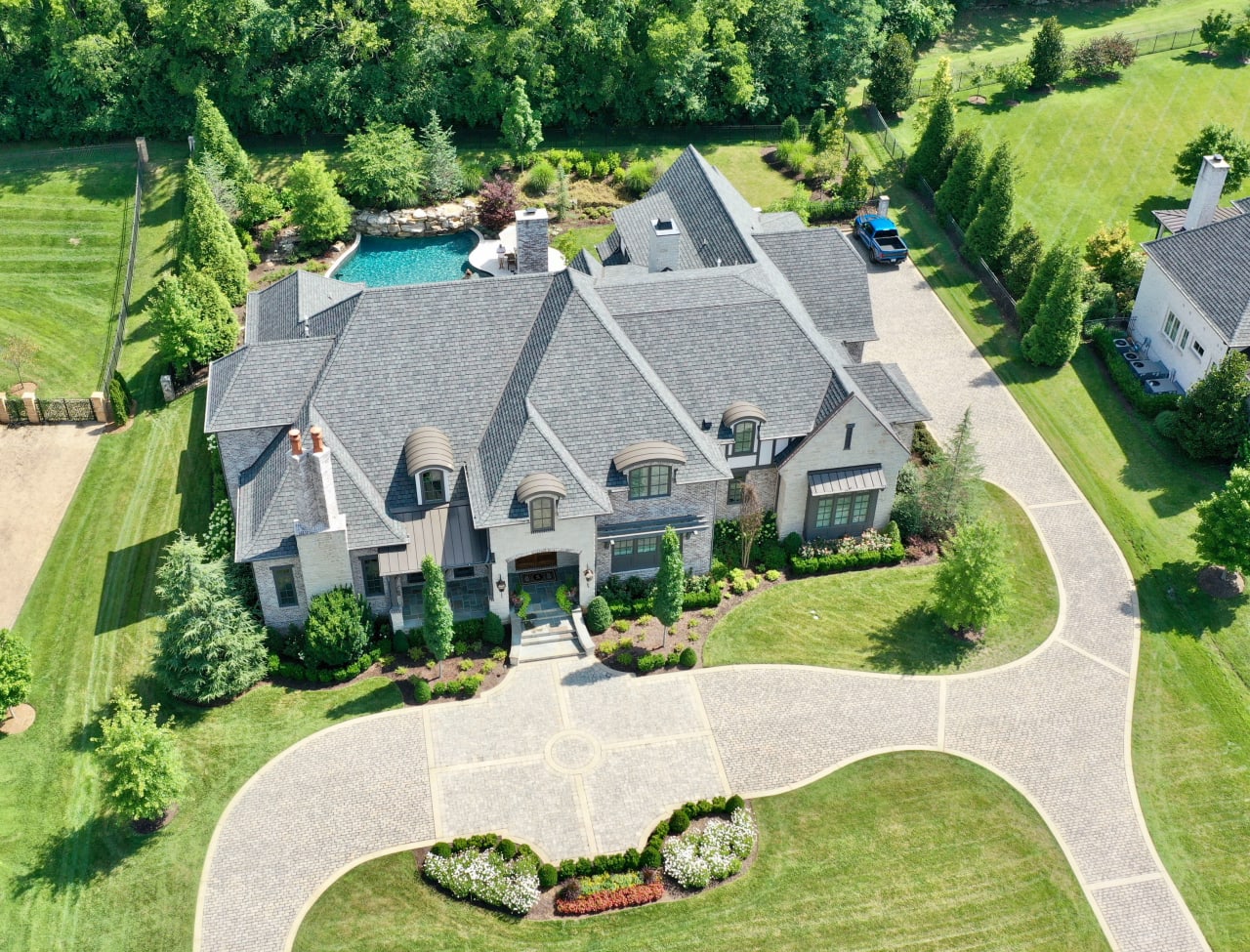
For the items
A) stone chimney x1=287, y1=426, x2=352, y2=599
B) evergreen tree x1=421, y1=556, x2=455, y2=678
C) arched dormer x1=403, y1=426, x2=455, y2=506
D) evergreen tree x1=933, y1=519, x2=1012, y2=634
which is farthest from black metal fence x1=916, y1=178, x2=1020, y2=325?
stone chimney x1=287, y1=426, x2=352, y2=599

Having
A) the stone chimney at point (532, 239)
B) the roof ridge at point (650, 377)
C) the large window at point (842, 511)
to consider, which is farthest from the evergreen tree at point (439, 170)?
the large window at point (842, 511)

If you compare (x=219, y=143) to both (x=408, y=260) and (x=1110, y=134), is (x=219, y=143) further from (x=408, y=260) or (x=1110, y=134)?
(x=1110, y=134)

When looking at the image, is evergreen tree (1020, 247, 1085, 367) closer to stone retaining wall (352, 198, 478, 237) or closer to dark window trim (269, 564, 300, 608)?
stone retaining wall (352, 198, 478, 237)

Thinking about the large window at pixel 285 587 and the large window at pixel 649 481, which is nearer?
the large window at pixel 285 587

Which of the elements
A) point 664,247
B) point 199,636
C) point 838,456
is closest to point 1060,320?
point 838,456

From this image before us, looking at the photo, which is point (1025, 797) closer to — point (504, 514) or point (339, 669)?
point (504, 514)

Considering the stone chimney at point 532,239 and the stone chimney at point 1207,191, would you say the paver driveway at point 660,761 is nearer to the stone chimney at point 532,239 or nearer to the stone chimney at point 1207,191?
the stone chimney at point 532,239

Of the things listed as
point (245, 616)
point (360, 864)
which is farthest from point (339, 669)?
point (360, 864)
